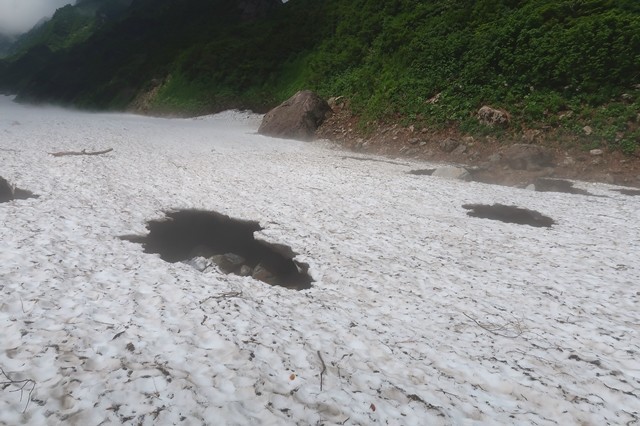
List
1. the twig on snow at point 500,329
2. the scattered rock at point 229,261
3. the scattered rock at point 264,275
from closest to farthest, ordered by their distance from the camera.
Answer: the twig on snow at point 500,329, the scattered rock at point 264,275, the scattered rock at point 229,261

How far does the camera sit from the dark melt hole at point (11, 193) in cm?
1160

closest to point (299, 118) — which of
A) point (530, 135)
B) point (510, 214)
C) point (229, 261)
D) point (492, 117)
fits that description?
point (492, 117)

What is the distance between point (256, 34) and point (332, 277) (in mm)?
58196

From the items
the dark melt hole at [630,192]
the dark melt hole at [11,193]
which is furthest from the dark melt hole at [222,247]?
the dark melt hole at [630,192]

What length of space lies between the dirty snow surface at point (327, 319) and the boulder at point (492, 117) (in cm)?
934

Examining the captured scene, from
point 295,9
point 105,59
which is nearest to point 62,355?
point 295,9

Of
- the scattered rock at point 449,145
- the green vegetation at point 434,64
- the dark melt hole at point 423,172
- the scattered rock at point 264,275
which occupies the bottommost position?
the scattered rock at point 264,275

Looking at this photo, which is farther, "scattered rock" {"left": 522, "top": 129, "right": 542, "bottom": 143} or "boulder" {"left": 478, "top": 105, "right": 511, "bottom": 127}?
"boulder" {"left": 478, "top": 105, "right": 511, "bottom": 127}

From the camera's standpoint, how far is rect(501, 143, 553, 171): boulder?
18.8 metres

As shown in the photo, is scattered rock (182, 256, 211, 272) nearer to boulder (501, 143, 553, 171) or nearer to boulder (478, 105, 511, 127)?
boulder (501, 143, 553, 171)

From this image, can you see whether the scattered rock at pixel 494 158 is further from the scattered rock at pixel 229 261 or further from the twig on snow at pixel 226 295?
the twig on snow at pixel 226 295

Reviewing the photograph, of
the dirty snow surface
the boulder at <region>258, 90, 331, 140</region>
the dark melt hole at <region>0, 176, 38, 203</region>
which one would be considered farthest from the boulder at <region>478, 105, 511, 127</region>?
the dark melt hole at <region>0, 176, 38, 203</region>

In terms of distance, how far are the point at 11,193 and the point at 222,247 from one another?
7797 mm

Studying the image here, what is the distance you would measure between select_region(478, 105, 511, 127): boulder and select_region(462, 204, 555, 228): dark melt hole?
978cm
